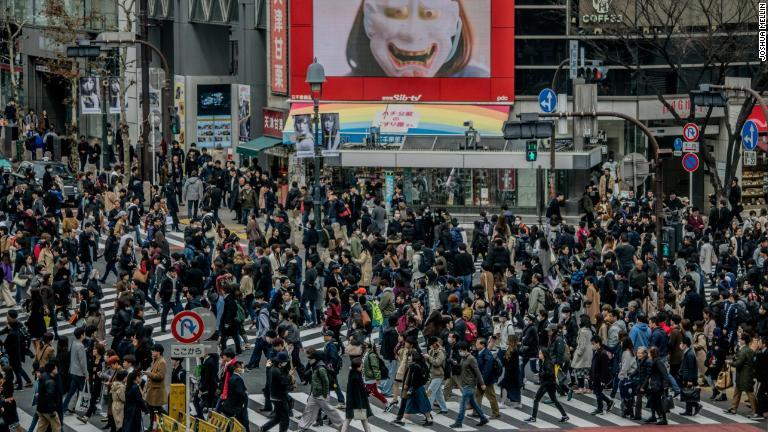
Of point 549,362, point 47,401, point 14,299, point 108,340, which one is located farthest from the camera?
point 14,299

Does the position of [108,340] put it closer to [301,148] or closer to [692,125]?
[301,148]

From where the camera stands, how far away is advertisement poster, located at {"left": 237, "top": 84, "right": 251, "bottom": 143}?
63.2m

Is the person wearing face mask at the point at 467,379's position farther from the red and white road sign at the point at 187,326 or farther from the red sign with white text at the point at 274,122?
the red sign with white text at the point at 274,122

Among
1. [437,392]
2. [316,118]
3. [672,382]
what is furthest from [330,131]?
[672,382]

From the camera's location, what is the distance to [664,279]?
115ft

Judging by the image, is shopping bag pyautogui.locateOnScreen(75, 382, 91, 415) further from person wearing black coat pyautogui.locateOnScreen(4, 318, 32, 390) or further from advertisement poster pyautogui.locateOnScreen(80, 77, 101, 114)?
advertisement poster pyautogui.locateOnScreen(80, 77, 101, 114)

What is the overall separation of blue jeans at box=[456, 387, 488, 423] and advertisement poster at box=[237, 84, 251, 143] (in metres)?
35.9

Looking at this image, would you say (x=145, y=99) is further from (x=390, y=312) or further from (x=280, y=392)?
(x=280, y=392)

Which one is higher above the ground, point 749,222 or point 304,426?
point 749,222

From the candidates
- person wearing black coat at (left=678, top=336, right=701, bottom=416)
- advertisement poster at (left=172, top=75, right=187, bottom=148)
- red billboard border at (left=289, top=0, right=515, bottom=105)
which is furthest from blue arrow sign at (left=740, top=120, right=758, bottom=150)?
advertisement poster at (left=172, top=75, right=187, bottom=148)

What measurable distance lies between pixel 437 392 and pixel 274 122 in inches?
1321

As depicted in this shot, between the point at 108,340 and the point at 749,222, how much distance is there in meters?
18.3

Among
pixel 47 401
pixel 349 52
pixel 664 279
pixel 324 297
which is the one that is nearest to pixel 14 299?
pixel 324 297

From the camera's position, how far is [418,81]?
57.9 metres
